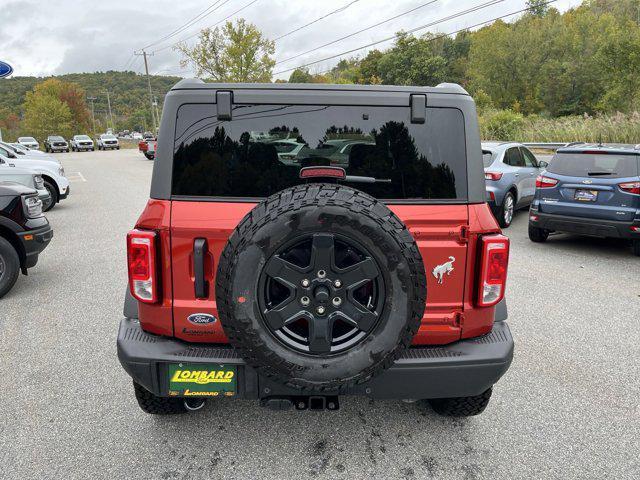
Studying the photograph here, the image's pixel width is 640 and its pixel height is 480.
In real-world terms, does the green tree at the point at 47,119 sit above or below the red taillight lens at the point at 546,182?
above

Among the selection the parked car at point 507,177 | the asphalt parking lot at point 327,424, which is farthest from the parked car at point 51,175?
the parked car at point 507,177

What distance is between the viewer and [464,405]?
290 cm

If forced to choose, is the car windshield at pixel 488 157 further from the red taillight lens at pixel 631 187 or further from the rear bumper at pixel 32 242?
the rear bumper at pixel 32 242

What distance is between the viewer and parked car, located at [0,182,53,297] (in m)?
5.20

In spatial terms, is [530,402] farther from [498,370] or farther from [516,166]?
[516,166]

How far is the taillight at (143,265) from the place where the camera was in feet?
7.67

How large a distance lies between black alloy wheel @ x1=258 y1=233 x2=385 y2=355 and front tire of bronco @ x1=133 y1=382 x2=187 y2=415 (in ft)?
3.79

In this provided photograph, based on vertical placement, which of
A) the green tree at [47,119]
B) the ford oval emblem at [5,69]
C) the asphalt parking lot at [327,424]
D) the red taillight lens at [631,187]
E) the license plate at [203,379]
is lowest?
the asphalt parking lot at [327,424]

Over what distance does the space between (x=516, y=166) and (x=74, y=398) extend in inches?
352

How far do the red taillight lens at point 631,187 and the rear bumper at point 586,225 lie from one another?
43cm

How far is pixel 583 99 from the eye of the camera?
164 feet

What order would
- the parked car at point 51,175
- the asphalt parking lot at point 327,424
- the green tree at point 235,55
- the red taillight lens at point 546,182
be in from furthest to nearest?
the green tree at point 235,55 → the parked car at point 51,175 → the red taillight lens at point 546,182 → the asphalt parking lot at point 327,424

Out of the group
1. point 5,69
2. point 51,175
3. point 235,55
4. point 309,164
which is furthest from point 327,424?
point 235,55

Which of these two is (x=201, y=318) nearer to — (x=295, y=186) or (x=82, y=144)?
(x=295, y=186)
